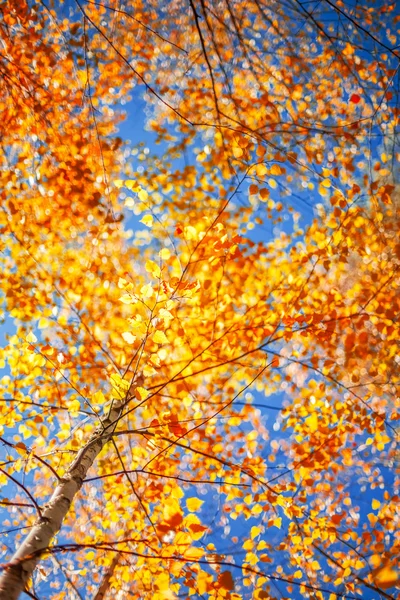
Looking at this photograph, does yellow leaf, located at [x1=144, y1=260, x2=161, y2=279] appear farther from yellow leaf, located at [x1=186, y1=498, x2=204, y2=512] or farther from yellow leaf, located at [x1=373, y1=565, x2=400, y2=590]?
yellow leaf, located at [x1=373, y1=565, x2=400, y2=590]

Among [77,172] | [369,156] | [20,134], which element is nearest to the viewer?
[369,156]

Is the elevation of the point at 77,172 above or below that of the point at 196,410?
above

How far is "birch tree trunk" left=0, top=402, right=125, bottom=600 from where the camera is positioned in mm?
1642

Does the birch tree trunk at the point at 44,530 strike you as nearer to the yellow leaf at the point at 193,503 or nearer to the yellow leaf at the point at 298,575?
the yellow leaf at the point at 193,503

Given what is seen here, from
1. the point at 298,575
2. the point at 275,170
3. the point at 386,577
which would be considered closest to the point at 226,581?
the point at 386,577

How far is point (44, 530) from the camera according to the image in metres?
1.98

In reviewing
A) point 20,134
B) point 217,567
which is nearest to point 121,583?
point 217,567

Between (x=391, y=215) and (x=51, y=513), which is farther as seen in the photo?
(x=391, y=215)

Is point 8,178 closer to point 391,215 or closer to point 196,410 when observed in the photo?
point 196,410

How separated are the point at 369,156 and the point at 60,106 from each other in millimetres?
4745

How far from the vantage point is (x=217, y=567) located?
512cm

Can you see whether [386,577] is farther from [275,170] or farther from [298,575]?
[298,575]

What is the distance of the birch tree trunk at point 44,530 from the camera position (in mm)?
1642

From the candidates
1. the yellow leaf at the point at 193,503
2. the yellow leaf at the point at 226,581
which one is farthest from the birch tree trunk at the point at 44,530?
the yellow leaf at the point at 226,581
